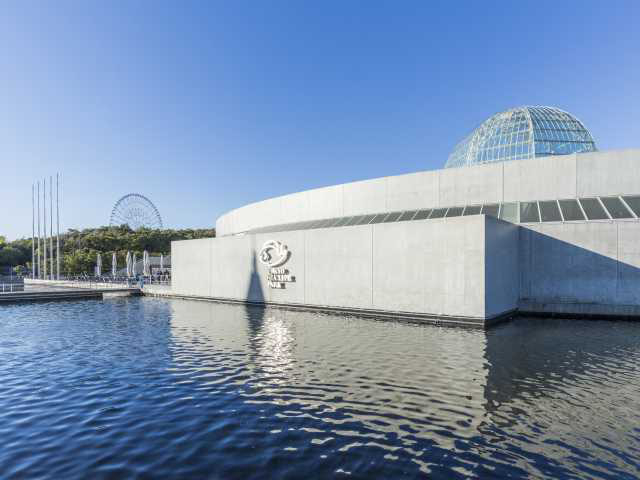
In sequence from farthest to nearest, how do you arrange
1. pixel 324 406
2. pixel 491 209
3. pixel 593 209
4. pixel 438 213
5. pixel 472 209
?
pixel 438 213 < pixel 472 209 < pixel 491 209 < pixel 593 209 < pixel 324 406

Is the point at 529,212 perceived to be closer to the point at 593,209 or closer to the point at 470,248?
the point at 593,209

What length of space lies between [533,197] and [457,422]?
73.3 feet

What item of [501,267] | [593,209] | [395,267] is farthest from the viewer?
[593,209]

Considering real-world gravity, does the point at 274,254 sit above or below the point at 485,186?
below

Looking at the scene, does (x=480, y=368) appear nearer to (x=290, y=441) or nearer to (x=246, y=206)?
(x=290, y=441)

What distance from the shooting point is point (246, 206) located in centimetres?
4559

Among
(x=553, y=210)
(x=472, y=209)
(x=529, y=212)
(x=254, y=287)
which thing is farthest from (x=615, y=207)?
(x=254, y=287)

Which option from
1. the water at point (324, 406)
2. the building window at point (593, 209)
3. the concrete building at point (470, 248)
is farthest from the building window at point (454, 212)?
the water at point (324, 406)

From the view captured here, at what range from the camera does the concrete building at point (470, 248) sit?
20.8 m

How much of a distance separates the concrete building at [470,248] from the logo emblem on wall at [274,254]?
0.28 ft

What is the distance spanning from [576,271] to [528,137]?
19.6m

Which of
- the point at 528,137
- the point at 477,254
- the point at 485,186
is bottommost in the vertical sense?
the point at 477,254

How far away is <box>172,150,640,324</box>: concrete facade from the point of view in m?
20.5

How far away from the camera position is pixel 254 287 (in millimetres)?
31688
